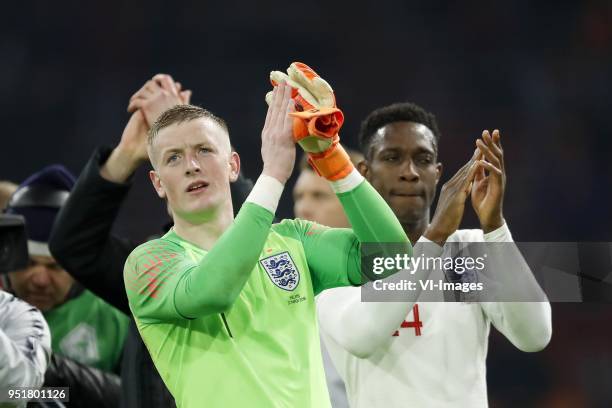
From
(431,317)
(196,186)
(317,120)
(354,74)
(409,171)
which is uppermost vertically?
(354,74)

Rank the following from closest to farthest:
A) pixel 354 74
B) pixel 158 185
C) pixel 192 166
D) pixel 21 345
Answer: pixel 192 166
pixel 158 185
pixel 21 345
pixel 354 74

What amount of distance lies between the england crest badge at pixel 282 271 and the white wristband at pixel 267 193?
9.4 inches

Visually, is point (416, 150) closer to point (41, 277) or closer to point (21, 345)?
point (21, 345)

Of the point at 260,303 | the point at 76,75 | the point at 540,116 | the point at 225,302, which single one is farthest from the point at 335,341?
the point at 76,75

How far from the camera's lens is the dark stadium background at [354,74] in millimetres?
6238

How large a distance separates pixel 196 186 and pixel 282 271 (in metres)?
0.30

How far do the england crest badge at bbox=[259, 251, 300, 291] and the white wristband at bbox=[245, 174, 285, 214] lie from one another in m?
0.24

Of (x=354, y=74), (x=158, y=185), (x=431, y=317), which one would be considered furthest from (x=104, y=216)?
(x=354, y=74)

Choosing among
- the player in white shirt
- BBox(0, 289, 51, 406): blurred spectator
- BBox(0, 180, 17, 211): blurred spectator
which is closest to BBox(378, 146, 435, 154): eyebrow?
the player in white shirt

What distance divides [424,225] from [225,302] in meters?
1.19

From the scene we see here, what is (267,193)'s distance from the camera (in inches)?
76.7

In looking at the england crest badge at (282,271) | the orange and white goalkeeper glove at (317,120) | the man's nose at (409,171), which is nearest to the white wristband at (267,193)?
the orange and white goalkeeper glove at (317,120)

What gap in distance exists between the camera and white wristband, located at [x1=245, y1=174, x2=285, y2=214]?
1938 millimetres

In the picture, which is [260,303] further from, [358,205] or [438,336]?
[438,336]
